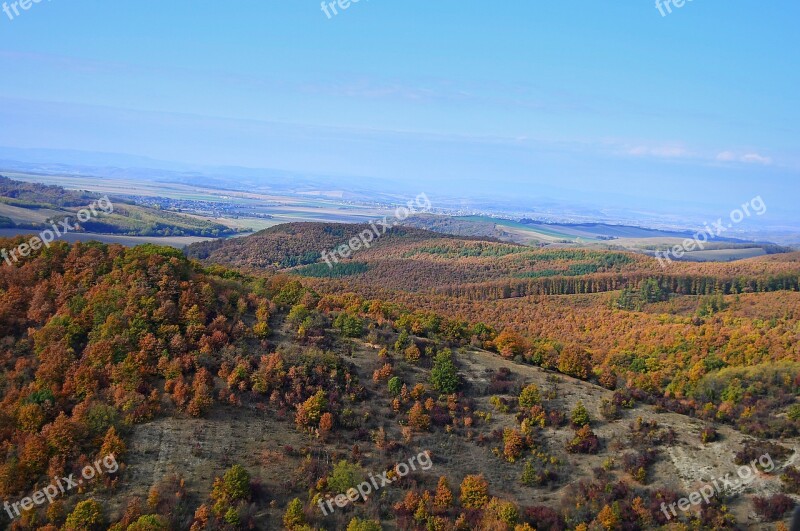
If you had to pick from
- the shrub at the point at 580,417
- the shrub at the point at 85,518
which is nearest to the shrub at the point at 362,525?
the shrub at the point at 85,518

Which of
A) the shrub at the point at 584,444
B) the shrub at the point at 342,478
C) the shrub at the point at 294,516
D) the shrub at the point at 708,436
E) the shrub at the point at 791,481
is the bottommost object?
the shrub at the point at 294,516

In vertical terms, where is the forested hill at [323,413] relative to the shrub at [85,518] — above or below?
above

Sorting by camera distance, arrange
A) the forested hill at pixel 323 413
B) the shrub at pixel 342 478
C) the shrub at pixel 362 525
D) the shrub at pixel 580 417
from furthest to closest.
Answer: the shrub at pixel 580 417, the shrub at pixel 342 478, the forested hill at pixel 323 413, the shrub at pixel 362 525

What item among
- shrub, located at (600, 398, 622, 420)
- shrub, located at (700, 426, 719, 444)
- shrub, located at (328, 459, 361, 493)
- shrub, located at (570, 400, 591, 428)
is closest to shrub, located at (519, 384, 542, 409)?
shrub, located at (570, 400, 591, 428)

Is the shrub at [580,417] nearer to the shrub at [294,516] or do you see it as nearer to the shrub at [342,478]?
the shrub at [342,478]

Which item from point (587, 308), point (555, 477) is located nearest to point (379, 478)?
point (555, 477)

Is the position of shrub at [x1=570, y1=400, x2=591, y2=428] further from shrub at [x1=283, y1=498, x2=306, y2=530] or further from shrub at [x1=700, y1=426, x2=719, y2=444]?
shrub at [x1=283, y1=498, x2=306, y2=530]

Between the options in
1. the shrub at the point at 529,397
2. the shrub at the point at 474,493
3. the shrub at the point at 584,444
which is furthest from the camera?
the shrub at the point at 529,397

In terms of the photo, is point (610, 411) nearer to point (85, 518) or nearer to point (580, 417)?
point (580, 417)

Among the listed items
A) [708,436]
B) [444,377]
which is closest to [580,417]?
[708,436]

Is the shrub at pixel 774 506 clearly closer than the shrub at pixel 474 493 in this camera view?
Yes

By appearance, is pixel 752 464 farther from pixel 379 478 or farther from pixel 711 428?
pixel 379 478
